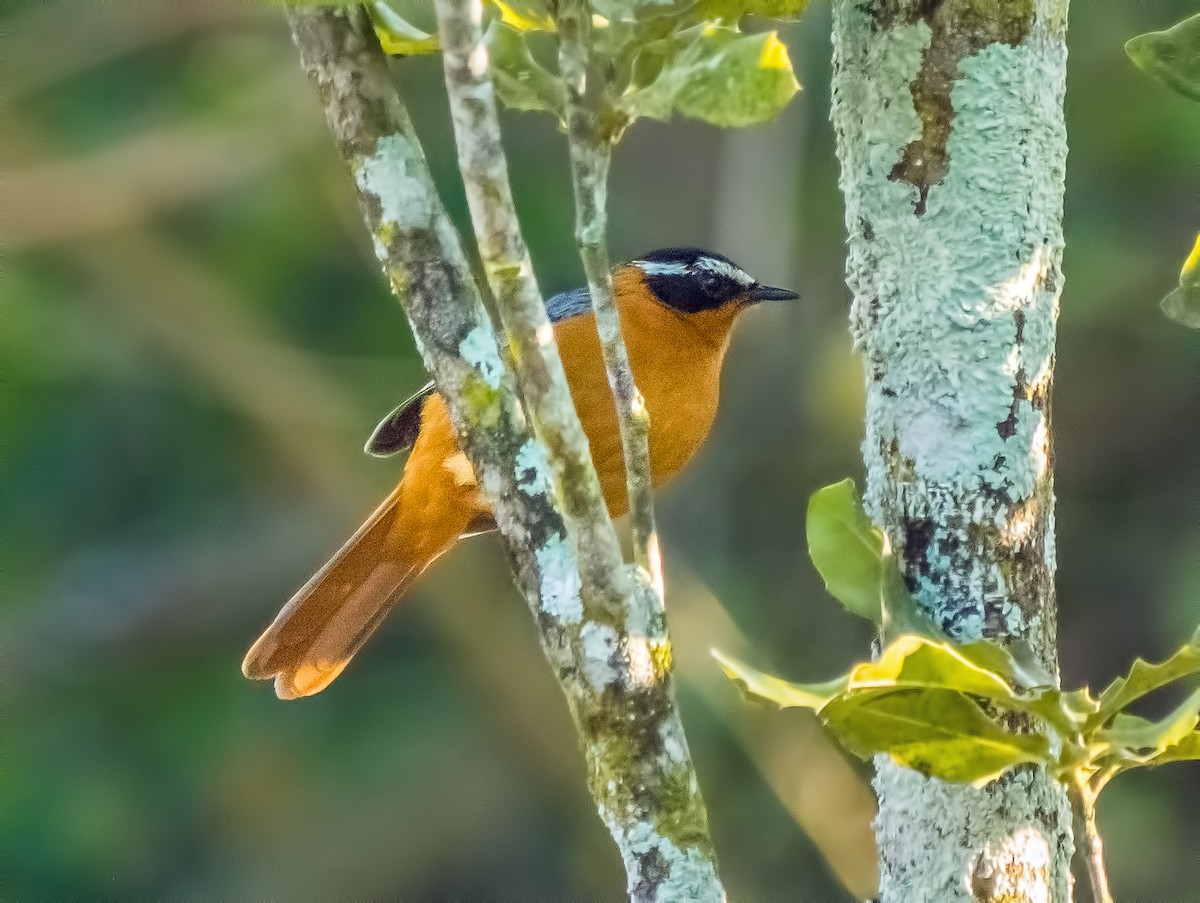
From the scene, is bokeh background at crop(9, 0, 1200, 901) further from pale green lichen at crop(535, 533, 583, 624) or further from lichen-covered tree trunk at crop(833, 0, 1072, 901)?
lichen-covered tree trunk at crop(833, 0, 1072, 901)

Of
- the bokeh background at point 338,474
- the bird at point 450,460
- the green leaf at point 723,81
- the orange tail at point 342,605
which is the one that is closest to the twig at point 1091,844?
the green leaf at point 723,81

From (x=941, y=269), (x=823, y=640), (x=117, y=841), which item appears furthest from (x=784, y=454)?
(x=941, y=269)

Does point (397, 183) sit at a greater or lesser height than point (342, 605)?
greater

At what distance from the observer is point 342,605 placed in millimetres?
4559

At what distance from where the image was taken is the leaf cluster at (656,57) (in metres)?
1.68

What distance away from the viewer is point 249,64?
21.2ft

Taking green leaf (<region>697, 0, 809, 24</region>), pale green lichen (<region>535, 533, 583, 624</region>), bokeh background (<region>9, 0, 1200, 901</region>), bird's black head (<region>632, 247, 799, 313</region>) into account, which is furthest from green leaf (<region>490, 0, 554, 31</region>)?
bokeh background (<region>9, 0, 1200, 901</region>)

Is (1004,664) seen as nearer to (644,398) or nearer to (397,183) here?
(397,183)

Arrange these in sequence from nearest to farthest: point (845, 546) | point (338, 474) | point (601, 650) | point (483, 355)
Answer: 1. point (845, 546)
2. point (601, 650)
3. point (483, 355)
4. point (338, 474)

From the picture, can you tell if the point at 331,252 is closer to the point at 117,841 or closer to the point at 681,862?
the point at 117,841

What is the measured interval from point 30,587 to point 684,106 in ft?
19.0

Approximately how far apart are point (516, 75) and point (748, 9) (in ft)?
1.06

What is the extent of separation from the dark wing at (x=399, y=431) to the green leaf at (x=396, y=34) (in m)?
2.21

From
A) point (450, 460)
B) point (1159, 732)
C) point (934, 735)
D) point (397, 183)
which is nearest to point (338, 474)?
point (450, 460)
